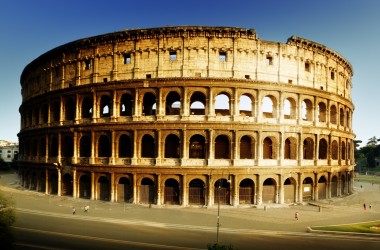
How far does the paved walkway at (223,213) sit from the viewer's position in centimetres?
2494

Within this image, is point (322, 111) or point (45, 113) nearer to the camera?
point (322, 111)

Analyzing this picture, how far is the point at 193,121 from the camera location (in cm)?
3081

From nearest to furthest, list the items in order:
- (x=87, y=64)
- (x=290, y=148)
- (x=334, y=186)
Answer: (x=290, y=148) → (x=87, y=64) → (x=334, y=186)

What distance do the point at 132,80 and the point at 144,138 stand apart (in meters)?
6.56

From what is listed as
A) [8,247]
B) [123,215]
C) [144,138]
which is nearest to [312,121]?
[144,138]

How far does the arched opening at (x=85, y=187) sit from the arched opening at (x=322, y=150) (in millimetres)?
29091

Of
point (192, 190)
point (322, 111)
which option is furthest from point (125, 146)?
point (322, 111)

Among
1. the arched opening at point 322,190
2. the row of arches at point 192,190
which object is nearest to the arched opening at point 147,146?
the row of arches at point 192,190

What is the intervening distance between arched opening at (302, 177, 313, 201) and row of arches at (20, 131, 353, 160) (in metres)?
2.82

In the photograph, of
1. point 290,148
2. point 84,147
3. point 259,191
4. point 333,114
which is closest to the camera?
point 259,191

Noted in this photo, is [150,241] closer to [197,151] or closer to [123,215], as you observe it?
[123,215]

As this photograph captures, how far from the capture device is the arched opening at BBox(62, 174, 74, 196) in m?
36.8

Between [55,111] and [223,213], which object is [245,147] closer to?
[223,213]

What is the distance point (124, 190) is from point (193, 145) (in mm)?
9169
